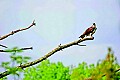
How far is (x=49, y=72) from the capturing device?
38.5 m

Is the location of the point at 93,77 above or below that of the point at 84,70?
below

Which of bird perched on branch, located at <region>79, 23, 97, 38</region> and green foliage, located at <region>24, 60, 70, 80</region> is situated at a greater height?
green foliage, located at <region>24, 60, 70, 80</region>

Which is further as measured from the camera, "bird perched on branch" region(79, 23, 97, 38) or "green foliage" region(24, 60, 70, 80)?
"green foliage" region(24, 60, 70, 80)

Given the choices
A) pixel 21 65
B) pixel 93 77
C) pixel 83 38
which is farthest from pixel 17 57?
pixel 93 77

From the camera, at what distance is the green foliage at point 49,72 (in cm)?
3816

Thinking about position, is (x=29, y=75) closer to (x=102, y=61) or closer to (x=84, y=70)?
(x=84, y=70)

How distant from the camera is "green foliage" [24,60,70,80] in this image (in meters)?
38.2

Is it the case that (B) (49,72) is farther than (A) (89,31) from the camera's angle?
Yes

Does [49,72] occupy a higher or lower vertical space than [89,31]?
higher

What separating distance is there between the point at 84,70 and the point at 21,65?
115 ft

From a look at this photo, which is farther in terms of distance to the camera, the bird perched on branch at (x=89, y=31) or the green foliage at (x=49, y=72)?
the green foliage at (x=49, y=72)

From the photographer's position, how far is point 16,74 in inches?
138

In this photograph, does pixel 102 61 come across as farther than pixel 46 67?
No

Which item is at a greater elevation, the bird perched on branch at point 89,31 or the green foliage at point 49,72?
the green foliage at point 49,72
